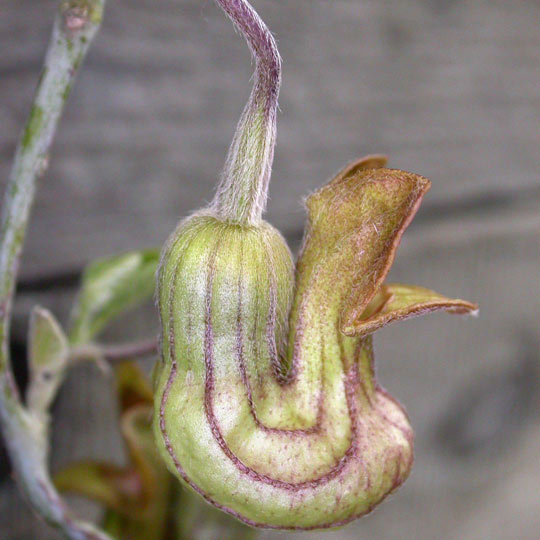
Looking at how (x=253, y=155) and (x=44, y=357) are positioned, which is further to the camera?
(x=44, y=357)

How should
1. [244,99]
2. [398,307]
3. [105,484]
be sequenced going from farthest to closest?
[244,99] → [105,484] → [398,307]

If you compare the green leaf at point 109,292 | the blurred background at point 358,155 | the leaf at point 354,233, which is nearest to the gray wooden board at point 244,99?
the blurred background at point 358,155

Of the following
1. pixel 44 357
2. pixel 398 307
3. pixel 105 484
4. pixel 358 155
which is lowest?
pixel 105 484

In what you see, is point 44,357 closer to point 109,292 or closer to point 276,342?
point 109,292

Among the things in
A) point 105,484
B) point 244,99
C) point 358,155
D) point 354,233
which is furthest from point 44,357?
point 358,155

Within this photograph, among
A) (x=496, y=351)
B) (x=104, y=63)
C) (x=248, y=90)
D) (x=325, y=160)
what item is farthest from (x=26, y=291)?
(x=496, y=351)

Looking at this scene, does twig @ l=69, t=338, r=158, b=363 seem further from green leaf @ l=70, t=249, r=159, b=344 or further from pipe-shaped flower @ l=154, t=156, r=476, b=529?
pipe-shaped flower @ l=154, t=156, r=476, b=529

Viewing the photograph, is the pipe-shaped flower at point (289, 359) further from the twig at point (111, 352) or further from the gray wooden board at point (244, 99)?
the gray wooden board at point (244, 99)
